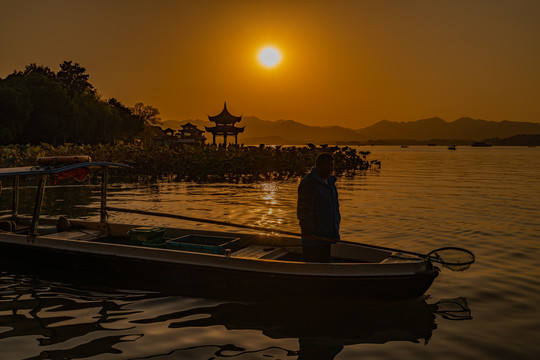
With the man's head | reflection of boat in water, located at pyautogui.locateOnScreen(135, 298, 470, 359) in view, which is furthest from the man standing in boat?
reflection of boat in water, located at pyautogui.locateOnScreen(135, 298, 470, 359)

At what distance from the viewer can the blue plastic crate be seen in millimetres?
8680

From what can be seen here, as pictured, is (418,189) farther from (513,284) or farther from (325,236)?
(325,236)

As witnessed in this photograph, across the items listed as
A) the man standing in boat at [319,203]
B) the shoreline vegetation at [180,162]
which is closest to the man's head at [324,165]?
the man standing in boat at [319,203]

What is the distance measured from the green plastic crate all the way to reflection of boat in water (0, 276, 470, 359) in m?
1.42

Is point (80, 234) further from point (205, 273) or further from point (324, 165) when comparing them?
point (324, 165)

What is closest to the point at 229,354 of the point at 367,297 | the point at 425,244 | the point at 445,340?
the point at 367,297

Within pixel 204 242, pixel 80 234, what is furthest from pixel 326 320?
pixel 80 234

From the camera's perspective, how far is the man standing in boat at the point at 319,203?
7.53 meters

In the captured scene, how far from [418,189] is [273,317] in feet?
77.4

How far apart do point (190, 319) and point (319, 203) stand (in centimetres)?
271

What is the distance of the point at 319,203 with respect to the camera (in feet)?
25.0

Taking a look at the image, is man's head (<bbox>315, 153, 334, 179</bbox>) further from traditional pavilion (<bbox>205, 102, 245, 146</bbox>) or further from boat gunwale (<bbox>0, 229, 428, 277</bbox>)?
traditional pavilion (<bbox>205, 102, 245, 146</bbox>)

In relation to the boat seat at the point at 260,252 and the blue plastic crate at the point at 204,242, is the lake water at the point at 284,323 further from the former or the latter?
the boat seat at the point at 260,252

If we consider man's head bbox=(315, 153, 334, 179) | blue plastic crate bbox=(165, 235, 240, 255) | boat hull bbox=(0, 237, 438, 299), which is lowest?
boat hull bbox=(0, 237, 438, 299)
